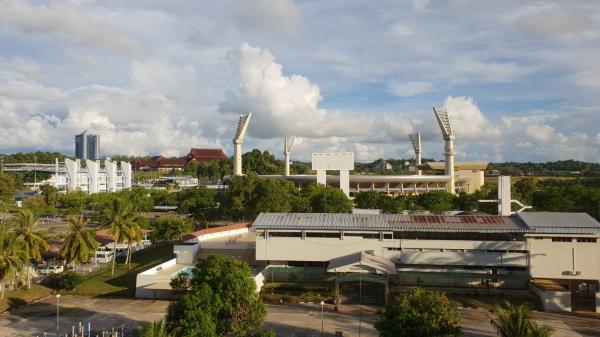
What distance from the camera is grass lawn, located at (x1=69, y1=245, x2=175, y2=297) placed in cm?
3672

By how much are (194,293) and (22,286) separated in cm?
2064

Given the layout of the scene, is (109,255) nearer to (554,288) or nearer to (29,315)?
(29,315)

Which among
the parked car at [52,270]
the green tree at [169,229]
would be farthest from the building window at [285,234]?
the green tree at [169,229]

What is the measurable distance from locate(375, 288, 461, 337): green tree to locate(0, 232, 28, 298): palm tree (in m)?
25.4

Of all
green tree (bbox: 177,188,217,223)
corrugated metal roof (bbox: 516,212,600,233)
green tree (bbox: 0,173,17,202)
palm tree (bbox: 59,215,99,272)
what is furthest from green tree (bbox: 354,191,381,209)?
green tree (bbox: 0,173,17,202)

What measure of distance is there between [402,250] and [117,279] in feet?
75.4

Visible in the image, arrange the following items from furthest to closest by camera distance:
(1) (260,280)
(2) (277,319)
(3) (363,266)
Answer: (1) (260,280)
(3) (363,266)
(2) (277,319)

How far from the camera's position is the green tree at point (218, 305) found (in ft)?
71.7

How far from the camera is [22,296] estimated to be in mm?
34781

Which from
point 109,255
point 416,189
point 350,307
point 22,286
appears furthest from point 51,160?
point 350,307

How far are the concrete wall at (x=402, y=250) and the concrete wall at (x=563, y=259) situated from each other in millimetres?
1360

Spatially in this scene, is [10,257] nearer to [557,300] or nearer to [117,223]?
[117,223]

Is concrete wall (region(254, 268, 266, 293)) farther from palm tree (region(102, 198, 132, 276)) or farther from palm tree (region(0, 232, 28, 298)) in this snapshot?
palm tree (region(0, 232, 28, 298))

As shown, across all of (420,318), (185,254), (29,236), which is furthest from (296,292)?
(29,236)
